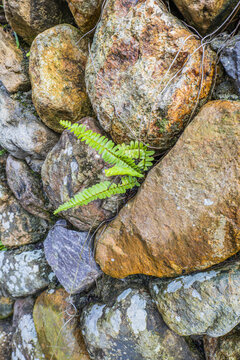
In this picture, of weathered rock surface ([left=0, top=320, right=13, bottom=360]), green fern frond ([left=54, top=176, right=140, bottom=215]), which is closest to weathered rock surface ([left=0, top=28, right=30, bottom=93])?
green fern frond ([left=54, top=176, right=140, bottom=215])

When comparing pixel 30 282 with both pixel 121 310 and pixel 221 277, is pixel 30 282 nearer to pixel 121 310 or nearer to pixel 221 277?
pixel 121 310

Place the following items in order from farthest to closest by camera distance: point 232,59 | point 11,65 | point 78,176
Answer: point 11,65
point 78,176
point 232,59

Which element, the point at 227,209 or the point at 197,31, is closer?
the point at 227,209

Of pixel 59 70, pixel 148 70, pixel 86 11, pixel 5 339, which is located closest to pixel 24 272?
pixel 5 339

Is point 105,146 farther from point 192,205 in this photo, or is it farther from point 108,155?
point 192,205

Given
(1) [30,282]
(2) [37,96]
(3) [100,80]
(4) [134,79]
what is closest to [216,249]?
(4) [134,79]

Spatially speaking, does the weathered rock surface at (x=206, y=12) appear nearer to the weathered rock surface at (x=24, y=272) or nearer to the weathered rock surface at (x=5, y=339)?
the weathered rock surface at (x=24, y=272)

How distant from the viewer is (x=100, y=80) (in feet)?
6.34

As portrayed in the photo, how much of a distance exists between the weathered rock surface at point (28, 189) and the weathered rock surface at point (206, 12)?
2.29 meters

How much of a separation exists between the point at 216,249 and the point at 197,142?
30.9 inches

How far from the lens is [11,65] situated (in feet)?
8.47

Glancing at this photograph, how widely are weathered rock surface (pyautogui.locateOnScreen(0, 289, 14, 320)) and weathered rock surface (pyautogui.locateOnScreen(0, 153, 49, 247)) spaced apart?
94 cm

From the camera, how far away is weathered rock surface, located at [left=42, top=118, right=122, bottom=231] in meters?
2.11

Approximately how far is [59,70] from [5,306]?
3411 millimetres
